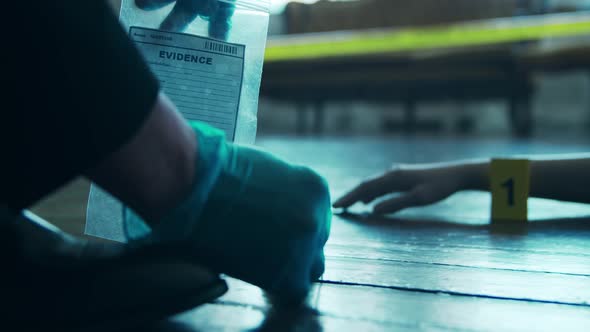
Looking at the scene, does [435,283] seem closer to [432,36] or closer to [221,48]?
[221,48]

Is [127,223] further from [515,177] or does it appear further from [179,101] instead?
[515,177]

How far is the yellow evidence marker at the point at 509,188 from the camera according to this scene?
79cm

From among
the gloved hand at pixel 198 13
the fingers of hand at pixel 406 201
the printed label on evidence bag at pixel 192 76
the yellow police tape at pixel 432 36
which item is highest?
the yellow police tape at pixel 432 36

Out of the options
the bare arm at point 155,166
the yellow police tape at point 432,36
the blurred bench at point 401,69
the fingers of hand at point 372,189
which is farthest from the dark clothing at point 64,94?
the yellow police tape at point 432,36

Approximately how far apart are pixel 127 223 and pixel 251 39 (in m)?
0.23

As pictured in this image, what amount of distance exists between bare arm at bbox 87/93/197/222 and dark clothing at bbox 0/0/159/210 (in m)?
0.01

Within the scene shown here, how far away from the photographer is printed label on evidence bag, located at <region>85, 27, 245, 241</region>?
523 mm

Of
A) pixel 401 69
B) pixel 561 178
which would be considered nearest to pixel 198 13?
pixel 561 178

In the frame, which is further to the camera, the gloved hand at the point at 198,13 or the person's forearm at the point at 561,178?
the person's forearm at the point at 561,178

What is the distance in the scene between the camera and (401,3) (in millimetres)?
5191

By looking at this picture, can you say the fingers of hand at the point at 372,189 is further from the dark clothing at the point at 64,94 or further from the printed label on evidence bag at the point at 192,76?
the dark clothing at the point at 64,94

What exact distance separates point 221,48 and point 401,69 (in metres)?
3.99

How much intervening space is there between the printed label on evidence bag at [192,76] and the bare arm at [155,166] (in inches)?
6.5

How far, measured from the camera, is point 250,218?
38 centimetres
